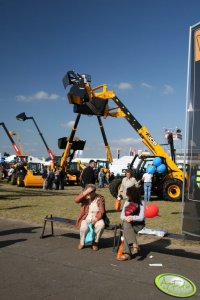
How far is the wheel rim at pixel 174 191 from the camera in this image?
1759cm

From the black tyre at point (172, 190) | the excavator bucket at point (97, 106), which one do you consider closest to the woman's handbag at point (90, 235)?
the black tyre at point (172, 190)

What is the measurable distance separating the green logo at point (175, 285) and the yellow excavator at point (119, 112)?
484 inches

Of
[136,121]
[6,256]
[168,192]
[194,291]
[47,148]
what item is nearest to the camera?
[194,291]

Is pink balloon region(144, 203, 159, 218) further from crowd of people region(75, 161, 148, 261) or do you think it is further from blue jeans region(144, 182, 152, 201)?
blue jeans region(144, 182, 152, 201)

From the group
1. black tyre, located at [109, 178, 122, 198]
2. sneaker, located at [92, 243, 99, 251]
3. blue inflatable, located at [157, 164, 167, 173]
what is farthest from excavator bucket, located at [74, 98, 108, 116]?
sneaker, located at [92, 243, 99, 251]

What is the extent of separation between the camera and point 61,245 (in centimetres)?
747

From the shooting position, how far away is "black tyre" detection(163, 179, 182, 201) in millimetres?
17562

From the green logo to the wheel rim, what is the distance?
40.3 ft

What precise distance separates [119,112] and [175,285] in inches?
607

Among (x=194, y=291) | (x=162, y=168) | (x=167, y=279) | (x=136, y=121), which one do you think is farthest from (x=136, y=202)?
(x=136, y=121)

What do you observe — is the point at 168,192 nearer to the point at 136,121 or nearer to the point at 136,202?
the point at 136,121

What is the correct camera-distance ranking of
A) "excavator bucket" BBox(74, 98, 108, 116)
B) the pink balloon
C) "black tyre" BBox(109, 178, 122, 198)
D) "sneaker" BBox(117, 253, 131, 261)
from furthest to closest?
1. "excavator bucket" BBox(74, 98, 108, 116)
2. "black tyre" BBox(109, 178, 122, 198)
3. the pink balloon
4. "sneaker" BBox(117, 253, 131, 261)

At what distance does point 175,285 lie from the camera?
5.14 meters

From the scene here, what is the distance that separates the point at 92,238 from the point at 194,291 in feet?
8.63
